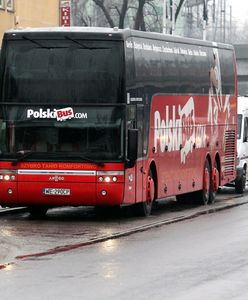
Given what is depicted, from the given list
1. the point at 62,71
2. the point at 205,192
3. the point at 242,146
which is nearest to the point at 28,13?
the point at 242,146

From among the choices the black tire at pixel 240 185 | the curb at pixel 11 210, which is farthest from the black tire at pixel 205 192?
the black tire at pixel 240 185

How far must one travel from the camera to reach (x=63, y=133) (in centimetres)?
1967

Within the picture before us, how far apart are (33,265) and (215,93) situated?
549 inches

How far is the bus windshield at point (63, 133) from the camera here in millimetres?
19547

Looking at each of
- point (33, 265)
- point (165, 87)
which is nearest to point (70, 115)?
point (165, 87)

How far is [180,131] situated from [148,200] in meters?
2.77

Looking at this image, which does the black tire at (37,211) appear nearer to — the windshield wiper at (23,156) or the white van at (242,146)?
the windshield wiper at (23,156)

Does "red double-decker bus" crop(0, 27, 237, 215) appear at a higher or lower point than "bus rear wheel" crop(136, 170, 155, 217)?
higher

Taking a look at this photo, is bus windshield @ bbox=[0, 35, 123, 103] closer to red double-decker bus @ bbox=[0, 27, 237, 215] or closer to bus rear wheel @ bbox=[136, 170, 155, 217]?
red double-decker bus @ bbox=[0, 27, 237, 215]

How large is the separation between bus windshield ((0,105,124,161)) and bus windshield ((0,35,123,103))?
24cm

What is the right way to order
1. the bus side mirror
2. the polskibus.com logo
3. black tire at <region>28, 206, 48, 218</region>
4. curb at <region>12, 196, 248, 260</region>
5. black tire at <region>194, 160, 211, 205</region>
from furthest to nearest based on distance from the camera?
black tire at <region>194, 160, 211, 205</region>, black tire at <region>28, 206, 48, 218</region>, the polskibus.com logo, the bus side mirror, curb at <region>12, 196, 248, 260</region>

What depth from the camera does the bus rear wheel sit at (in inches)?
829

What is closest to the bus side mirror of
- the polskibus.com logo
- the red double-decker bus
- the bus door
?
the red double-decker bus

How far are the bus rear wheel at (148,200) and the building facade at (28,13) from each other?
2277cm
